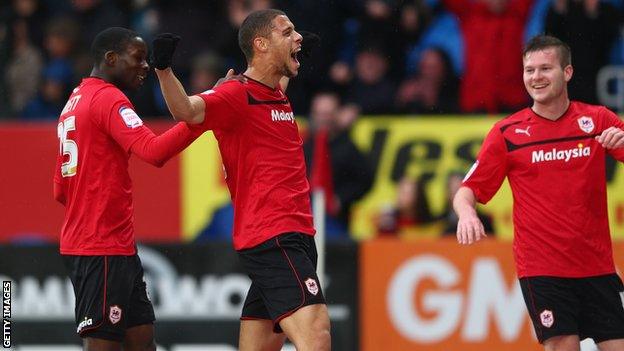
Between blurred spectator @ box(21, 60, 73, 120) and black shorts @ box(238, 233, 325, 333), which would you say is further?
blurred spectator @ box(21, 60, 73, 120)

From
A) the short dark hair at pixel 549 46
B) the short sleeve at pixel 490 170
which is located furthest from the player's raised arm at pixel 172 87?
the short dark hair at pixel 549 46

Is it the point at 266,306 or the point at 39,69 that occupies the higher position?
the point at 39,69

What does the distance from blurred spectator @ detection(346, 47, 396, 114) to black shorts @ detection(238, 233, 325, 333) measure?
207 inches

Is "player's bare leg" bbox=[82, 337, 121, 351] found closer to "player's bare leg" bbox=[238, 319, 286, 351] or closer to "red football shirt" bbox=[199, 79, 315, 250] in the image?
"player's bare leg" bbox=[238, 319, 286, 351]

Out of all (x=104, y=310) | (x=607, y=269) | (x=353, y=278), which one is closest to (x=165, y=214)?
(x=353, y=278)

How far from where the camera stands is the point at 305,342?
7457 millimetres

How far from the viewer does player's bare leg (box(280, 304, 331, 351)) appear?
746 cm

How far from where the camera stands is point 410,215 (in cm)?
1205

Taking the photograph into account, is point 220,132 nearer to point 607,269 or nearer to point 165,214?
point 607,269

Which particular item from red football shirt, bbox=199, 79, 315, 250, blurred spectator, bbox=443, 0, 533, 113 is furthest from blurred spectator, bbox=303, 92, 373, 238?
red football shirt, bbox=199, 79, 315, 250

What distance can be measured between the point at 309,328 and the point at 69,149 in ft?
5.73

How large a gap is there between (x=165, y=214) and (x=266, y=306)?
4.83 meters

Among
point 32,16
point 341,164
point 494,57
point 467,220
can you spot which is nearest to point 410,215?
point 341,164

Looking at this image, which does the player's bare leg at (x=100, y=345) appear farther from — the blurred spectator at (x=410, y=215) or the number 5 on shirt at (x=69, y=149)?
the blurred spectator at (x=410, y=215)
